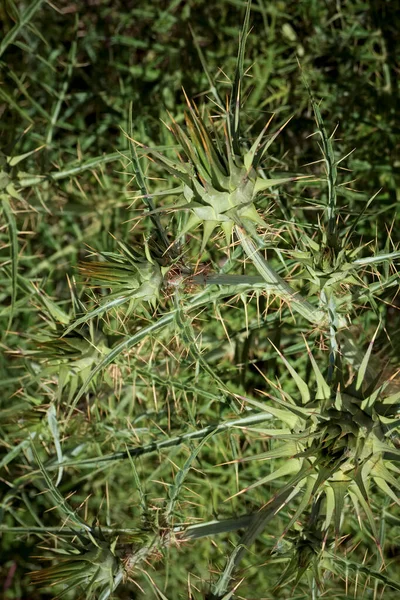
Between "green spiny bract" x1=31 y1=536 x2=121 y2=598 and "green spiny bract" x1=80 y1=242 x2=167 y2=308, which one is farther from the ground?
"green spiny bract" x1=80 y1=242 x2=167 y2=308

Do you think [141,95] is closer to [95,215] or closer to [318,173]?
[95,215]

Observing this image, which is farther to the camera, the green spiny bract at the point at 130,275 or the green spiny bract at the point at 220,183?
the green spiny bract at the point at 130,275

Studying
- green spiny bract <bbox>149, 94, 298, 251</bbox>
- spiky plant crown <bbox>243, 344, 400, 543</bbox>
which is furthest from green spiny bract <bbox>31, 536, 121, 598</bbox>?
green spiny bract <bbox>149, 94, 298, 251</bbox>

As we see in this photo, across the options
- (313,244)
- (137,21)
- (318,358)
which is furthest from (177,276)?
(137,21)

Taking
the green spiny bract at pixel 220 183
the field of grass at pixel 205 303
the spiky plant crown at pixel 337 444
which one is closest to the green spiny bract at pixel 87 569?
the field of grass at pixel 205 303

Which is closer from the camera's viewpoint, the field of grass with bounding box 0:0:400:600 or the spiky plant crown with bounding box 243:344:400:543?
the spiky plant crown with bounding box 243:344:400:543

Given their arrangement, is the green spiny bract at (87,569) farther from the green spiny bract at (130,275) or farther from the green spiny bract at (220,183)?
the green spiny bract at (220,183)

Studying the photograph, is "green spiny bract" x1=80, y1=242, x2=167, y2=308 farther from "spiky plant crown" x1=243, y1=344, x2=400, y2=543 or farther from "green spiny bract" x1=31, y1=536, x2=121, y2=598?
"green spiny bract" x1=31, y1=536, x2=121, y2=598

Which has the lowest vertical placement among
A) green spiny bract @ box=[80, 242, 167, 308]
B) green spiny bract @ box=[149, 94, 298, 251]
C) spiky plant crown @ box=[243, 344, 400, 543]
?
spiky plant crown @ box=[243, 344, 400, 543]
